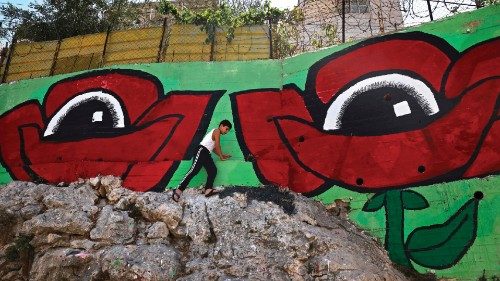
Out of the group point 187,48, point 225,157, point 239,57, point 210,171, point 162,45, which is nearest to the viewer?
point 210,171

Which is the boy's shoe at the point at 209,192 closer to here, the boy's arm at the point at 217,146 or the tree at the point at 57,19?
the boy's arm at the point at 217,146

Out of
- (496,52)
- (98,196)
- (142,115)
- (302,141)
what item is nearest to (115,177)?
(98,196)

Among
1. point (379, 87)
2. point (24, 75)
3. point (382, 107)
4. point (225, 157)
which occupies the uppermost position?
point (24, 75)

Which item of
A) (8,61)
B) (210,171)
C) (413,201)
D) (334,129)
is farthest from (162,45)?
(413,201)

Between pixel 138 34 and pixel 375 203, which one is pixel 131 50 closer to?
pixel 138 34

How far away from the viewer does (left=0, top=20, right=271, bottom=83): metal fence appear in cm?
912

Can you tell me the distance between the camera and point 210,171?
6926 mm

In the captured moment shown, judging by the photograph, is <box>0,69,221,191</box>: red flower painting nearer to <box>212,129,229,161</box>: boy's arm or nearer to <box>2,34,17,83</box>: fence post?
<box>212,129,229,161</box>: boy's arm

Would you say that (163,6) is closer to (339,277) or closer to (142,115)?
(142,115)

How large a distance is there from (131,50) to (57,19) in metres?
3.83

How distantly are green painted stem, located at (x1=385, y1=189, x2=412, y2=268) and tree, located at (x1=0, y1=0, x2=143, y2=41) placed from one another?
10.2 metres

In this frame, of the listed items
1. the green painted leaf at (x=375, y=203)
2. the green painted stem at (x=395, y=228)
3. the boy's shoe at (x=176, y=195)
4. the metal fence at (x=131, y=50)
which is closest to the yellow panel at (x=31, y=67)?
the metal fence at (x=131, y=50)

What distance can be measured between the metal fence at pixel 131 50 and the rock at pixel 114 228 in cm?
431

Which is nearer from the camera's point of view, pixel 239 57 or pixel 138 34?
pixel 239 57
